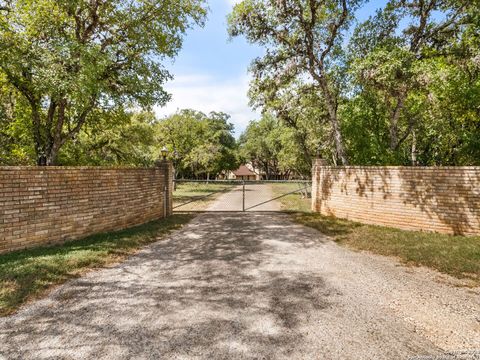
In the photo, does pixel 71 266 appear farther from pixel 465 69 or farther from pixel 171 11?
pixel 465 69

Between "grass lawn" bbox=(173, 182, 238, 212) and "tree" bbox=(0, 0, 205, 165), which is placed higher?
"tree" bbox=(0, 0, 205, 165)

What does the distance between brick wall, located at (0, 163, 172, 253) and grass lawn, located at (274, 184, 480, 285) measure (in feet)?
21.4

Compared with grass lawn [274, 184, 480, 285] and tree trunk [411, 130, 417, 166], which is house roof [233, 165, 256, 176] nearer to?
tree trunk [411, 130, 417, 166]

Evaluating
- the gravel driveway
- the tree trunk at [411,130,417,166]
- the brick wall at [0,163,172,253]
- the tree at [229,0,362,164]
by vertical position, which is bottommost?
the gravel driveway

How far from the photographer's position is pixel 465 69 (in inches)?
377

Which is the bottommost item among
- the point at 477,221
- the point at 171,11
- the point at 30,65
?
the point at 477,221

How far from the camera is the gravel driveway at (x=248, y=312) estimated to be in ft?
9.96

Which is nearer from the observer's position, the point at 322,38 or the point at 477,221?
the point at 477,221

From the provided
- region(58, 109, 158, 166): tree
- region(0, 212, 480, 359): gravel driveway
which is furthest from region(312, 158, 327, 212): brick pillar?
region(58, 109, 158, 166): tree

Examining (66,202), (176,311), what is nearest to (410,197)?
(176,311)

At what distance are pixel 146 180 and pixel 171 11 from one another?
6.34 m

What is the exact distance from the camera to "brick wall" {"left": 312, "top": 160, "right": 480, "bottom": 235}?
297 inches

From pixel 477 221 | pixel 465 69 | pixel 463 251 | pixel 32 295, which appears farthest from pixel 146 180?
pixel 465 69

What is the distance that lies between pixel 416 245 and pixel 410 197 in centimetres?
211
